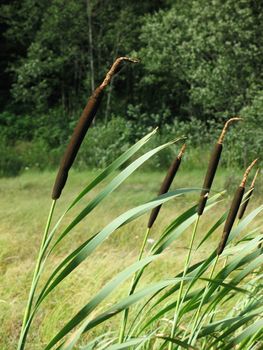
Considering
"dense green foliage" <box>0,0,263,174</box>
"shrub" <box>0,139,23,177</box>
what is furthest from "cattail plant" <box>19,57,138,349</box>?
"shrub" <box>0,139,23,177</box>

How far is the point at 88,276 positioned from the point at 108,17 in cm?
1707

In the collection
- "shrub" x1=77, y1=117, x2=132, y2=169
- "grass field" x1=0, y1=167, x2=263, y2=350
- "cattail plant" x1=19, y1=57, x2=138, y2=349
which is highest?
"cattail plant" x1=19, y1=57, x2=138, y2=349

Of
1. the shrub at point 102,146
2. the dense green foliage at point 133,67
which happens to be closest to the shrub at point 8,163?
the dense green foliage at point 133,67

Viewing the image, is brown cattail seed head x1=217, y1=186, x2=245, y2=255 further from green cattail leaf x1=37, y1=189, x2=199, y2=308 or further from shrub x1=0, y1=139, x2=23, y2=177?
shrub x1=0, y1=139, x2=23, y2=177

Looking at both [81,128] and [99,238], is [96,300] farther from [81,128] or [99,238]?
[81,128]

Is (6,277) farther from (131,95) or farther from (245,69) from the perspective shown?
(131,95)

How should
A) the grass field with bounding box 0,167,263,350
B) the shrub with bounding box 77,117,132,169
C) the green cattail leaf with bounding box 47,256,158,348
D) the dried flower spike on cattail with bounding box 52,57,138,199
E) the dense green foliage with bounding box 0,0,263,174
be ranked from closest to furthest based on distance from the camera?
the dried flower spike on cattail with bounding box 52,57,138,199 < the green cattail leaf with bounding box 47,256,158,348 < the grass field with bounding box 0,167,263,350 < the dense green foliage with bounding box 0,0,263,174 < the shrub with bounding box 77,117,132,169

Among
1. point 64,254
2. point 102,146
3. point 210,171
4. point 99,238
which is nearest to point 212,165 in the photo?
point 210,171

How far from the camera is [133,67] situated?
2003cm

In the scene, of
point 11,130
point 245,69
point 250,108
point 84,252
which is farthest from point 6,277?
point 11,130

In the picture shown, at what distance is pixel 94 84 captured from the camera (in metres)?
20.5

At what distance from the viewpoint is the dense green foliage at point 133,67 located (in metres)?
11.3

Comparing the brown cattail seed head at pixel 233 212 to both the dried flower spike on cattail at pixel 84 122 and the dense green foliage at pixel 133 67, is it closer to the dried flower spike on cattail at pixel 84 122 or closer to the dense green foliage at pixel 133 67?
the dried flower spike on cattail at pixel 84 122

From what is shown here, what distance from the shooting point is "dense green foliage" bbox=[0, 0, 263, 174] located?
11.3 m
